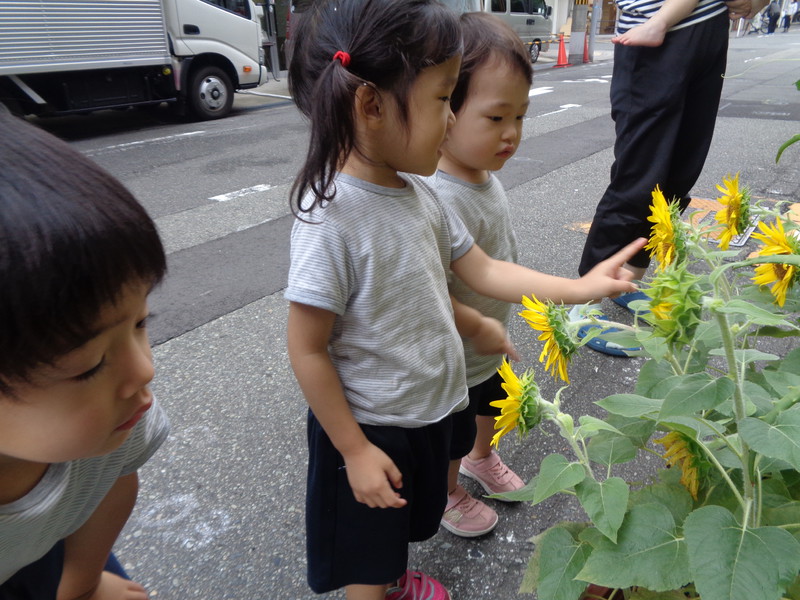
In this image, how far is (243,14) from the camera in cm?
945

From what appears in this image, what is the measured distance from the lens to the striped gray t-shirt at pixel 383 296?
115 cm

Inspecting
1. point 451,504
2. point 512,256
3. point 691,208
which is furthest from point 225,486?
point 691,208

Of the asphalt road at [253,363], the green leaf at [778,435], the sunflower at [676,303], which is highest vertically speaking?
the sunflower at [676,303]

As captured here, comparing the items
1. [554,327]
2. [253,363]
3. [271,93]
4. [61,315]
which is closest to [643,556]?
[554,327]

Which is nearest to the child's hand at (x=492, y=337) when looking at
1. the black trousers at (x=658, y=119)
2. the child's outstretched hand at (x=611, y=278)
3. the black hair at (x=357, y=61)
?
the child's outstretched hand at (x=611, y=278)

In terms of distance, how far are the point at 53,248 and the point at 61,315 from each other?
0.07 meters

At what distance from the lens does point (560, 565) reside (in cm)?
109

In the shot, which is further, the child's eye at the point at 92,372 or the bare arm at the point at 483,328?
the bare arm at the point at 483,328

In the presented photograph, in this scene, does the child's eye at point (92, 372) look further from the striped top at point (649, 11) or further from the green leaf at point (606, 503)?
the striped top at point (649, 11)

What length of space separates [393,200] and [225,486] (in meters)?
1.22

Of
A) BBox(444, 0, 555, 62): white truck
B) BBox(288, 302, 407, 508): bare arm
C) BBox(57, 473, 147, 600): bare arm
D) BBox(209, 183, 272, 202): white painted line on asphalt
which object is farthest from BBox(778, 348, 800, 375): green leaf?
BBox(444, 0, 555, 62): white truck

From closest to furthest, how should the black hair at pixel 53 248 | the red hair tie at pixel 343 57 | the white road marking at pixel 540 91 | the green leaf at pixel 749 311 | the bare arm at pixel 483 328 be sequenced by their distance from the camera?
the black hair at pixel 53 248 < the green leaf at pixel 749 311 < the red hair tie at pixel 343 57 < the bare arm at pixel 483 328 < the white road marking at pixel 540 91

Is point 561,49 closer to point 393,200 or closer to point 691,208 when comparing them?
point 691,208

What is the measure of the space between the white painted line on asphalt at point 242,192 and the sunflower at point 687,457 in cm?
456
